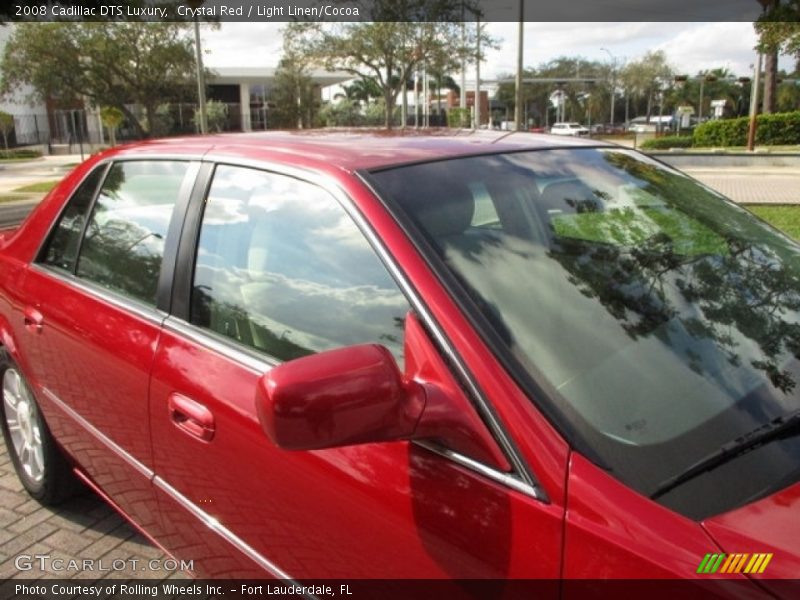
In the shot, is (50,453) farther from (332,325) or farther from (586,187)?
(586,187)

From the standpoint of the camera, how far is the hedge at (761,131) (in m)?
29.1

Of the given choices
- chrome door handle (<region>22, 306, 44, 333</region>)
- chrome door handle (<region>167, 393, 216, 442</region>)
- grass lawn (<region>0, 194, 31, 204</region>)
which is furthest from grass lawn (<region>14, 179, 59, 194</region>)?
chrome door handle (<region>167, 393, 216, 442</region>)

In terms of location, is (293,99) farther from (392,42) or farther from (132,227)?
(132,227)

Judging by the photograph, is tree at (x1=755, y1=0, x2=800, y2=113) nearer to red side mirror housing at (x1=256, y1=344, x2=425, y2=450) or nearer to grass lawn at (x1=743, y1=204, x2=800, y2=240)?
grass lawn at (x1=743, y1=204, x2=800, y2=240)

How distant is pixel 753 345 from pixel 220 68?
5902cm

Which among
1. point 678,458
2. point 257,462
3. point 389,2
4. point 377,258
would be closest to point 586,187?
point 377,258

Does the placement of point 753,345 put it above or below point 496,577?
above

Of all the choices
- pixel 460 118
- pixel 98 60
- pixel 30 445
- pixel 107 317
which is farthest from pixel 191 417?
pixel 460 118

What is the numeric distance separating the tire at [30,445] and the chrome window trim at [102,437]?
0.30 m

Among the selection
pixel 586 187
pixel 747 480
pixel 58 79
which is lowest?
pixel 747 480

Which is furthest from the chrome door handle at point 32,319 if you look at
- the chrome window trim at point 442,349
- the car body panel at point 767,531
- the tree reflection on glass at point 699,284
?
the car body panel at point 767,531

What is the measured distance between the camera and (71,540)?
2.94 meters

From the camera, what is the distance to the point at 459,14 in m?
33.7

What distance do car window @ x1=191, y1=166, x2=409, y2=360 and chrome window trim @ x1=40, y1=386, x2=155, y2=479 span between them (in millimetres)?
552
